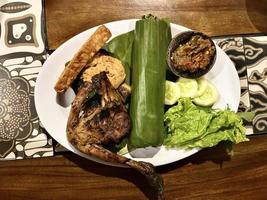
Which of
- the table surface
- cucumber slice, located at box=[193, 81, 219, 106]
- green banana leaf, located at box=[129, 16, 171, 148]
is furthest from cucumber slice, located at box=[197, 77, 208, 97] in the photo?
the table surface

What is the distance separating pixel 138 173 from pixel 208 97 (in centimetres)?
52

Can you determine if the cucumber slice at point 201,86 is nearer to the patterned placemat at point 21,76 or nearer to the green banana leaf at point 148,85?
the green banana leaf at point 148,85

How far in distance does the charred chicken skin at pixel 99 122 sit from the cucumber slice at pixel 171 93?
253mm

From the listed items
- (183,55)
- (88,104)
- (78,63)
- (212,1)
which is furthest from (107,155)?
(212,1)

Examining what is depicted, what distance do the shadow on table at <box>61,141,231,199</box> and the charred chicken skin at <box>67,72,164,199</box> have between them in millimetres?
231

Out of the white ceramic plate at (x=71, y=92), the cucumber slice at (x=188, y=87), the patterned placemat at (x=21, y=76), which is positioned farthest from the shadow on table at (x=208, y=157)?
the patterned placemat at (x=21, y=76)

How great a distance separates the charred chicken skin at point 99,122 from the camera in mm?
2074

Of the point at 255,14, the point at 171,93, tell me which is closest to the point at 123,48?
the point at 171,93

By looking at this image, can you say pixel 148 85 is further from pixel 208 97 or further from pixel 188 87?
pixel 208 97

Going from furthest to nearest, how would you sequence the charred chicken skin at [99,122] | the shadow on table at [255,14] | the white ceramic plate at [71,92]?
the shadow on table at [255,14], the white ceramic plate at [71,92], the charred chicken skin at [99,122]

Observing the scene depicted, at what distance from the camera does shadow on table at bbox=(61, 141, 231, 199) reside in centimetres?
232

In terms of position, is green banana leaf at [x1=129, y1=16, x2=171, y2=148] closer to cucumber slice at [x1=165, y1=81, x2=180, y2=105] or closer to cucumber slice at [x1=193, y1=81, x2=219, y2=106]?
cucumber slice at [x1=165, y1=81, x2=180, y2=105]

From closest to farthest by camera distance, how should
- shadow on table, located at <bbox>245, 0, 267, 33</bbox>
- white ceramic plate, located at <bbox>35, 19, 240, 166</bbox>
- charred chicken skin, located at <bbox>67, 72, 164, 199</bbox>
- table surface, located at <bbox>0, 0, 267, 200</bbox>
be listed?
charred chicken skin, located at <bbox>67, 72, 164, 199</bbox> → white ceramic plate, located at <bbox>35, 19, 240, 166</bbox> → table surface, located at <bbox>0, 0, 267, 200</bbox> → shadow on table, located at <bbox>245, 0, 267, 33</bbox>

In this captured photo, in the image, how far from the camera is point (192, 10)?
2.42 m
